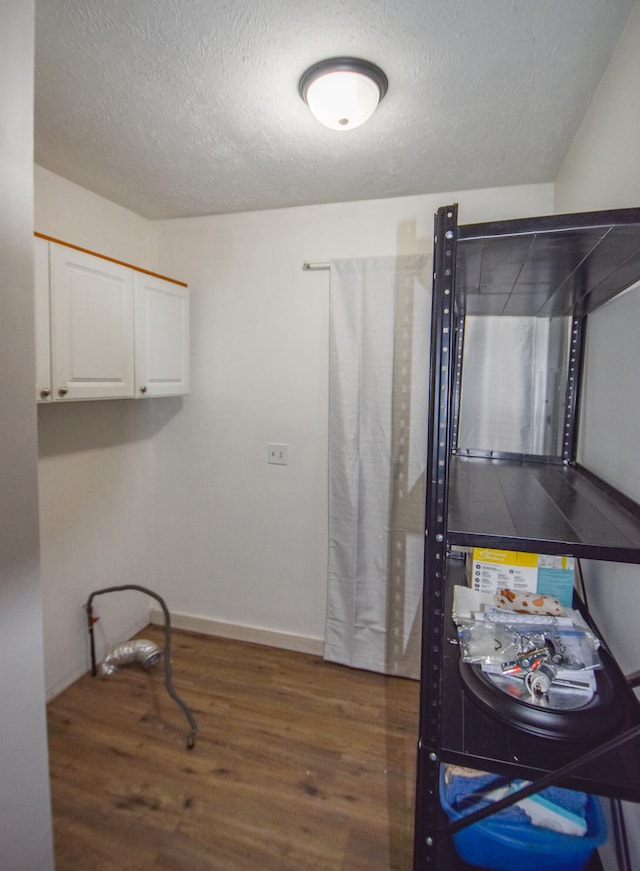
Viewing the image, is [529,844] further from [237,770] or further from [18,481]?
[18,481]

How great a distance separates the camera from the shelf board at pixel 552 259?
2.51ft

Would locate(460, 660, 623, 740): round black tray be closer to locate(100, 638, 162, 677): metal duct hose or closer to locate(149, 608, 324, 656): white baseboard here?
locate(149, 608, 324, 656): white baseboard

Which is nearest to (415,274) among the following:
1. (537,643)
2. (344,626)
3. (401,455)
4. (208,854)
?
(401,455)

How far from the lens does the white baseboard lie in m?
2.45

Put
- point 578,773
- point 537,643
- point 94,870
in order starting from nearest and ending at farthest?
point 578,773 → point 537,643 → point 94,870

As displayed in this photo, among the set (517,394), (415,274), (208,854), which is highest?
(415,274)

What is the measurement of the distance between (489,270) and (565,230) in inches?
10.4

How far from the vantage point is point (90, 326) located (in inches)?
72.0

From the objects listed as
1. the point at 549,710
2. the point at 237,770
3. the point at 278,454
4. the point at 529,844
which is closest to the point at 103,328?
the point at 278,454

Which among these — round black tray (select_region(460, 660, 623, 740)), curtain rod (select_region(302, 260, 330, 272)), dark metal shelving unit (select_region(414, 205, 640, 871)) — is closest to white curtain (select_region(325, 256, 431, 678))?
curtain rod (select_region(302, 260, 330, 272))

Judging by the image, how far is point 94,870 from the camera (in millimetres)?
1338

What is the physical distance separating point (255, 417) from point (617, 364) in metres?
1.73

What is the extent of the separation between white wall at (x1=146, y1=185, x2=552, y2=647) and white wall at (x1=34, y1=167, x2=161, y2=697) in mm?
169

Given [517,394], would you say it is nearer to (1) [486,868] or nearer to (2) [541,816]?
(2) [541,816]
